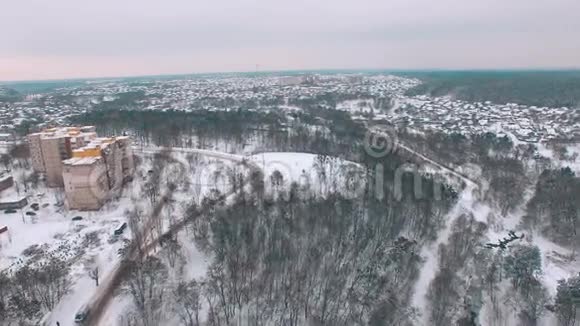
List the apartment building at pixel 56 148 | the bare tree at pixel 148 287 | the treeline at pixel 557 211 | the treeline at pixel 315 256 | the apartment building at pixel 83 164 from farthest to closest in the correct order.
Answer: the apartment building at pixel 56 148 → the apartment building at pixel 83 164 → the treeline at pixel 557 211 → the treeline at pixel 315 256 → the bare tree at pixel 148 287

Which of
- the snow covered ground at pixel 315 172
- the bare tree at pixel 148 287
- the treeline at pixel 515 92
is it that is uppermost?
the treeline at pixel 515 92

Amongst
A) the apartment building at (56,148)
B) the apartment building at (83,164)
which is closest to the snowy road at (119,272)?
the apartment building at (83,164)

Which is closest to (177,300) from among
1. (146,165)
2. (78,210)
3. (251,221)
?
→ (251,221)

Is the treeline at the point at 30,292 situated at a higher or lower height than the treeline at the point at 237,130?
lower

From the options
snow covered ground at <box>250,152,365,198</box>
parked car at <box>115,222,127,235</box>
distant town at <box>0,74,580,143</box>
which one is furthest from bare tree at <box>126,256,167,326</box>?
distant town at <box>0,74,580,143</box>

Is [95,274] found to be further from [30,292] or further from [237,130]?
[237,130]

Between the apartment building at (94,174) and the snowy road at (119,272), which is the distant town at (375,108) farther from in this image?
the snowy road at (119,272)

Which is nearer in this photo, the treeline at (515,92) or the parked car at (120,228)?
the parked car at (120,228)

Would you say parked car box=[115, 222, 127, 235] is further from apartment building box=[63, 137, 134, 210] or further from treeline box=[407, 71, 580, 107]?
treeline box=[407, 71, 580, 107]

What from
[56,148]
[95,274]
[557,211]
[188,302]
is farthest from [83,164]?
[557,211]
